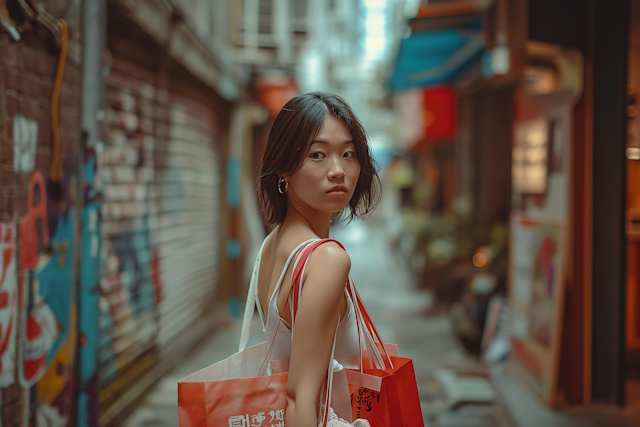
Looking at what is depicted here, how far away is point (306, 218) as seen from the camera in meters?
1.61

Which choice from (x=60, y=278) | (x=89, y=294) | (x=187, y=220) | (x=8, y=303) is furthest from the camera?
(x=187, y=220)

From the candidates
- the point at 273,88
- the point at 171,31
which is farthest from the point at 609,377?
the point at 273,88

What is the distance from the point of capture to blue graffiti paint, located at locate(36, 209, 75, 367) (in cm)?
266

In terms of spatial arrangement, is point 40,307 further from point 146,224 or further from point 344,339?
point 146,224

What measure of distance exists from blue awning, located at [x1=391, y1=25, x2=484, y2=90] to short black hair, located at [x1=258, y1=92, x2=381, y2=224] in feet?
18.4

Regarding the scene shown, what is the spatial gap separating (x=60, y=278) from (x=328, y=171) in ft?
6.65

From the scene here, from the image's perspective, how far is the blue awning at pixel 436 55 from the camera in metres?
6.99

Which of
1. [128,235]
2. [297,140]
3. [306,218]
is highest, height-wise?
[297,140]

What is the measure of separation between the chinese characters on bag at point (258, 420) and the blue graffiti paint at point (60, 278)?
173cm

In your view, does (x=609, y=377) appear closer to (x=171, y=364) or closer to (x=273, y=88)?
(x=171, y=364)

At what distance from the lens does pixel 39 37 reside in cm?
254

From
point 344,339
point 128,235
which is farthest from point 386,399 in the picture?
point 128,235

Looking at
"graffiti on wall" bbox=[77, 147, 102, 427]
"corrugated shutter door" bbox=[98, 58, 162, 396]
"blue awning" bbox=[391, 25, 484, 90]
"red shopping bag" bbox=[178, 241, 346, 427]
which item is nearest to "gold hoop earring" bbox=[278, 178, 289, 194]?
"red shopping bag" bbox=[178, 241, 346, 427]

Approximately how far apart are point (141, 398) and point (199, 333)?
1818 millimetres
